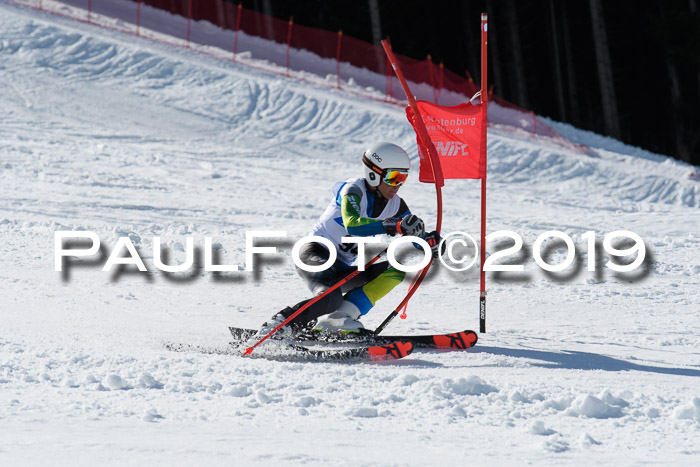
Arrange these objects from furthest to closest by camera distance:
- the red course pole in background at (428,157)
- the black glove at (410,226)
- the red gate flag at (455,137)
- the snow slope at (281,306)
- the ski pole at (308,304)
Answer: the red gate flag at (455,137)
the red course pole in background at (428,157)
the ski pole at (308,304)
the black glove at (410,226)
the snow slope at (281,306)

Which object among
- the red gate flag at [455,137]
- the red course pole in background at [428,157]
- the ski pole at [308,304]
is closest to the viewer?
the ski pole at [308,304]

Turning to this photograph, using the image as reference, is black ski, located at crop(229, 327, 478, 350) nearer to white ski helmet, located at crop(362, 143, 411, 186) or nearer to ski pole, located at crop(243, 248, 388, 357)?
ski pole, located at crop(243, 248, 388, 357)

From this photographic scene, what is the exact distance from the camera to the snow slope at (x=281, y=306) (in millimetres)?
Result: 3479

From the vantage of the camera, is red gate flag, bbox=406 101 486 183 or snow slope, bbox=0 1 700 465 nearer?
snow slope, bbox=0 1 700 465

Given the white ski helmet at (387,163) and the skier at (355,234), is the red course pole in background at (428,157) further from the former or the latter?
the white ski helmet at (387,163)

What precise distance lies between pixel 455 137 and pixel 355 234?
4.69ft

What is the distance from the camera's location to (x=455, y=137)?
5996 mm

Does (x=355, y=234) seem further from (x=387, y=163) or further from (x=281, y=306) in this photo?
(x=281, y=306)

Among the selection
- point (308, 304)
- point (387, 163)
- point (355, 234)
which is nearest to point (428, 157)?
point (387, 163)

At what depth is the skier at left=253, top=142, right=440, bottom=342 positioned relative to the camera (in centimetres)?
501

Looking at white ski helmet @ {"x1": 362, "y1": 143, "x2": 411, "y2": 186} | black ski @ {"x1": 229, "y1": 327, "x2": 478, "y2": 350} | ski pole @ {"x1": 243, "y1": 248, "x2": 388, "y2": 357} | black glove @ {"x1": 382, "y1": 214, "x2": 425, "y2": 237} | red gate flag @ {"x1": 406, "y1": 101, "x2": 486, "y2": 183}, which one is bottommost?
black ski @ {"x1": 229, "y1": 327, "x2": 478, "y2": 350}

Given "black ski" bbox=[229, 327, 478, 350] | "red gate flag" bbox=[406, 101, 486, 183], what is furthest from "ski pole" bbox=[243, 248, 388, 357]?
"red gate flag" bbox=[406, 101, 486, 183]

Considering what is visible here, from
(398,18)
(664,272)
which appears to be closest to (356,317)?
(664,272)

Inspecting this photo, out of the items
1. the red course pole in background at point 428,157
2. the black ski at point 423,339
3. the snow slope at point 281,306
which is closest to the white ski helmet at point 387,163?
the red course pole in background at point 428,157
